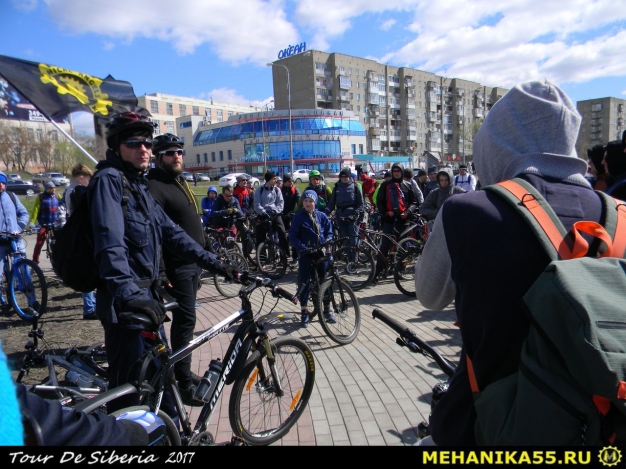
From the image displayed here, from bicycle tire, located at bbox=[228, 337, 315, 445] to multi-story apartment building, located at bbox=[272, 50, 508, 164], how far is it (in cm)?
7958

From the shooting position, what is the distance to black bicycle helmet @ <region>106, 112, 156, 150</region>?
262cm

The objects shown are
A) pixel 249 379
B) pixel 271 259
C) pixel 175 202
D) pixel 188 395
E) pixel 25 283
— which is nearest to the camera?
pixel 249 379

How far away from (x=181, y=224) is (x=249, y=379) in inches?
67.9

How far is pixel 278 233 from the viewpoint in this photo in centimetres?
895

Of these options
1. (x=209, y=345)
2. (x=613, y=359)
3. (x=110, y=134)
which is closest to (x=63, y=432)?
(x=613, y=359)

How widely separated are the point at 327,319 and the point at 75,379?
9.23 ft

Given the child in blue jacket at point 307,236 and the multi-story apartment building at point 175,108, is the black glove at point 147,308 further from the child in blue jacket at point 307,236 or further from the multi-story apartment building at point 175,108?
the multi-story apartment building at point 175,108

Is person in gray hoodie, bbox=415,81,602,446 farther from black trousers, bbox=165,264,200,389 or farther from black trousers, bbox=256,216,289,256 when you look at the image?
black trousers, bbox=256,216,289,256

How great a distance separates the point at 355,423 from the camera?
313 centimetres

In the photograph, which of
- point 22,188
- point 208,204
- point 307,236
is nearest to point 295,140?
point 22,188

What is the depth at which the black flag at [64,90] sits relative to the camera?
5.00 meters

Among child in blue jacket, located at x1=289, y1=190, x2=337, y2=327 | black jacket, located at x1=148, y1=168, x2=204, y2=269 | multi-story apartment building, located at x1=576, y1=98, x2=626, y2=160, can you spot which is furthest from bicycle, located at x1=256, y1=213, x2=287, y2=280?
multi-story apartment building, located at x1=576, y1=98, x2=626, y2=160

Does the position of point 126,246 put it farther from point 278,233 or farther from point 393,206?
point 278,233

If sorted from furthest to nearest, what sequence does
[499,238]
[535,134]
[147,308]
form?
1. [147,308]
2. [535,134]
3. [499,238]
